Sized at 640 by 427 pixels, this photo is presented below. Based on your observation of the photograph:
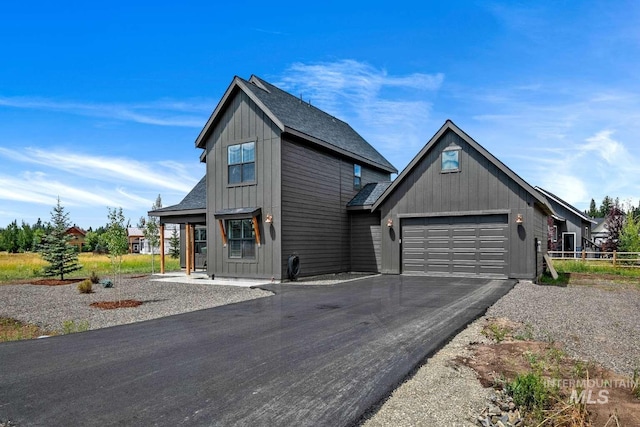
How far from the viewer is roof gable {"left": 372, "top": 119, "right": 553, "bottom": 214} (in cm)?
1417

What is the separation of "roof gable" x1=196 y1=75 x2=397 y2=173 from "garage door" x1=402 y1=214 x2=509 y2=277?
192 inches

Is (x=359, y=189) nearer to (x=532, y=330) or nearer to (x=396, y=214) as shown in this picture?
(x=396, y=214)

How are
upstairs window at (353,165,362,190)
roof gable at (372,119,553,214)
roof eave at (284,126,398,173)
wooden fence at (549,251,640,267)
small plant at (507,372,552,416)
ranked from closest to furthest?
1. small plant at (507,372,552,416)
2. roof gable at (372,119,553,214)
3. roof eave at (284,126,398,173)
4. upstairs window at (353,165,362,190)
5. wooden fence at (549,251,640,267)

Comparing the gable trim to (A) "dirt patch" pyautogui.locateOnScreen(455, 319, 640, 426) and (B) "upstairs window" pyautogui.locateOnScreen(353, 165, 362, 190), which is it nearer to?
(B) "upstairs window" pyautogui.locateOnScreen(353, 165, 362, 190)

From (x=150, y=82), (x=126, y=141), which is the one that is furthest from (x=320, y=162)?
(x=126, y=141)

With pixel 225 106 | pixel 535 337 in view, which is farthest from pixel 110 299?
pixel 535 337

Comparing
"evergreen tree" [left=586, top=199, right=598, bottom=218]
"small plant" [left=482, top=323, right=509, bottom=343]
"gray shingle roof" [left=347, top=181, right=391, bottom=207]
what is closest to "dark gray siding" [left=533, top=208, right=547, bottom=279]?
"gray shingle roof" [left=347, top=181, right=391, bottom=207]

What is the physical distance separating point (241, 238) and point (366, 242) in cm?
594

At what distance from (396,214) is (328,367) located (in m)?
12.4

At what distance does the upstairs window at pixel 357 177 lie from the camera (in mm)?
19516

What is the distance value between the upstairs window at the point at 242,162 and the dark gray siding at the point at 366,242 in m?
5.59

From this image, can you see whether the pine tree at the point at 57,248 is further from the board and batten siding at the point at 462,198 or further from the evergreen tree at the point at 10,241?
the evergreen tree at the point at 10,241

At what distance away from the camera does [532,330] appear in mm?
6711

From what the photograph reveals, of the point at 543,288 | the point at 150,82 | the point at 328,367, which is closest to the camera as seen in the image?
the point at 328,367
